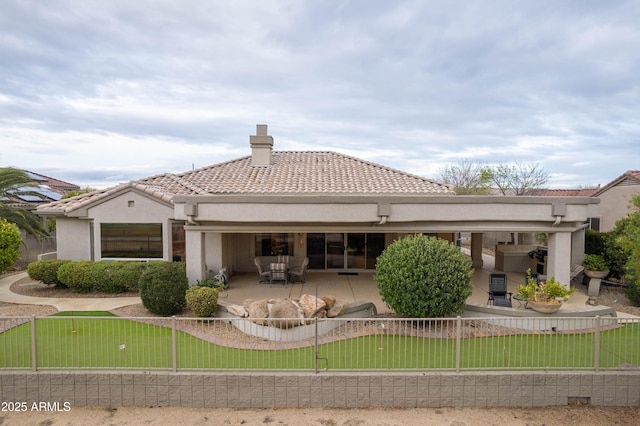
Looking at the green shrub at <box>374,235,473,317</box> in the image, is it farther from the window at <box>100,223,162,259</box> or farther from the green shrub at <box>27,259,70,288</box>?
the green shrub at <box>27,259,70,288</box>

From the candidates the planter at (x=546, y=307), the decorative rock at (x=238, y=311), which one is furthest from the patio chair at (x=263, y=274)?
the planter at (x=546, y=307)

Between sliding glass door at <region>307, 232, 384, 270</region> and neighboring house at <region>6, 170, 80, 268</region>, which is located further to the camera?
neighboring house at <region>6, 170, 80, 268</region>

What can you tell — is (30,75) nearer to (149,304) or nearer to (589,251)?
(149,304)

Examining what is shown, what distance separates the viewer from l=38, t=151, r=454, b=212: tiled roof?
15680 millimetres

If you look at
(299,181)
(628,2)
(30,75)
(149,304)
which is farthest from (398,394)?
(30,75)

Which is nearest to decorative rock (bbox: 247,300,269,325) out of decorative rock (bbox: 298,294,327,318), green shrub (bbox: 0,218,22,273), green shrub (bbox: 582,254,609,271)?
decorative rock (bbox: 298,294,327,318)

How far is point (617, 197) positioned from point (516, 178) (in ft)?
60.5

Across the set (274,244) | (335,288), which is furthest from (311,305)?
(274,244)

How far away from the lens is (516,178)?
1511 inches

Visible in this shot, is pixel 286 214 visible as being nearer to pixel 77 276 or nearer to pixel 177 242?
pixel 177 242

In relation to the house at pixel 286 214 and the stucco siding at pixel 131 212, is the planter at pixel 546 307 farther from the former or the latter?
the stucco siding at pixel 131 212

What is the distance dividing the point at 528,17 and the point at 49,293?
20.2 m

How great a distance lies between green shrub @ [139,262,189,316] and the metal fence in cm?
75

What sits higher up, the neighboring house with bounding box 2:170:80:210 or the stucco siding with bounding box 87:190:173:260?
the neighboring house with bounding box 2:170:80:210
